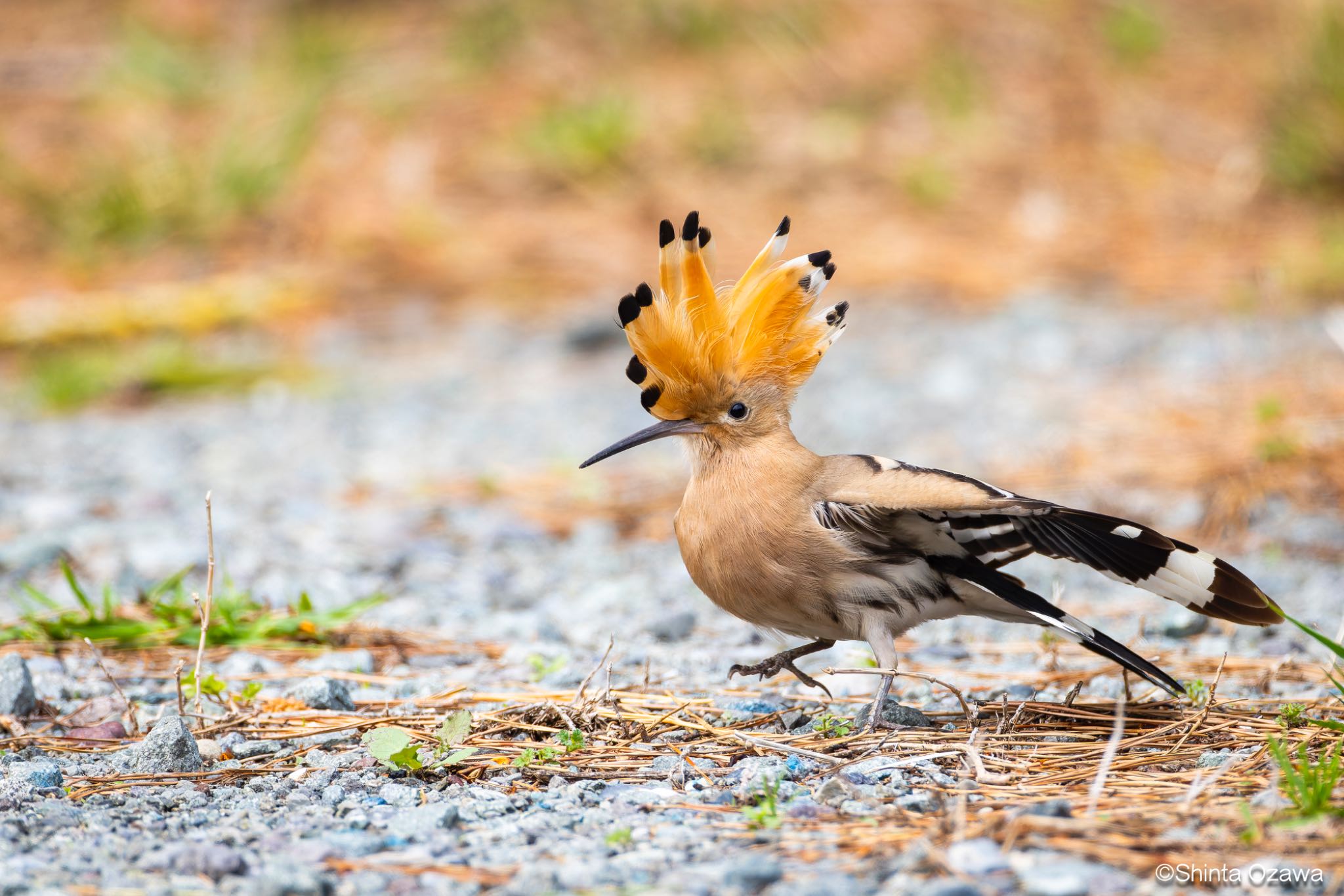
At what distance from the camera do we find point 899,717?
2.84 meters

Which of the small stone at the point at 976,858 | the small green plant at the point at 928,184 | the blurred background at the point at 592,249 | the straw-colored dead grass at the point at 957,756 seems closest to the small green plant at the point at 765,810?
the straw-colored dead grass at the point at 957,756

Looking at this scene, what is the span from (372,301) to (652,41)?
3.81 metres

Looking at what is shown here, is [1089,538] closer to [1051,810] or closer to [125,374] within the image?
[1051,810]

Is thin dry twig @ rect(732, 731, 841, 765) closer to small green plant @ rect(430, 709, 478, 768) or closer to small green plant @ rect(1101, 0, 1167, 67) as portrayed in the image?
small green plant @ rect(430, 709, 478, 768)

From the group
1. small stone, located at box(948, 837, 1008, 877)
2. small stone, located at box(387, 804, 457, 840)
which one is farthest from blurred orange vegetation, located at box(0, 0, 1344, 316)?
small stone, located at box(387, 804, 457, 840)

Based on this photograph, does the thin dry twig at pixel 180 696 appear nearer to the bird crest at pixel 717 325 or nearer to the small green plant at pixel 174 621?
the small green plant at pixel 174 621

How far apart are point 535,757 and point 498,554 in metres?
2.22

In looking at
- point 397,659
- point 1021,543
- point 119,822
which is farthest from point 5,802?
point 1021,543

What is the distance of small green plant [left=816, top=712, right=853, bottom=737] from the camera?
2779 mm

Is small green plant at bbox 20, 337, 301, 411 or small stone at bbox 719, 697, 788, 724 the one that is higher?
small green plant at bbox 20, 337, 301, 411

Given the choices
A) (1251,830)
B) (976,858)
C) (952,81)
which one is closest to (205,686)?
(976,858)

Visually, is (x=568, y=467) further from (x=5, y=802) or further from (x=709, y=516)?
(x=5, y=802)

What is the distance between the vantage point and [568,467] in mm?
5711

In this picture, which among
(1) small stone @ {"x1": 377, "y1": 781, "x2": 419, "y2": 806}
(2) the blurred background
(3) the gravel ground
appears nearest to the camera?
(3) the gravel ground
